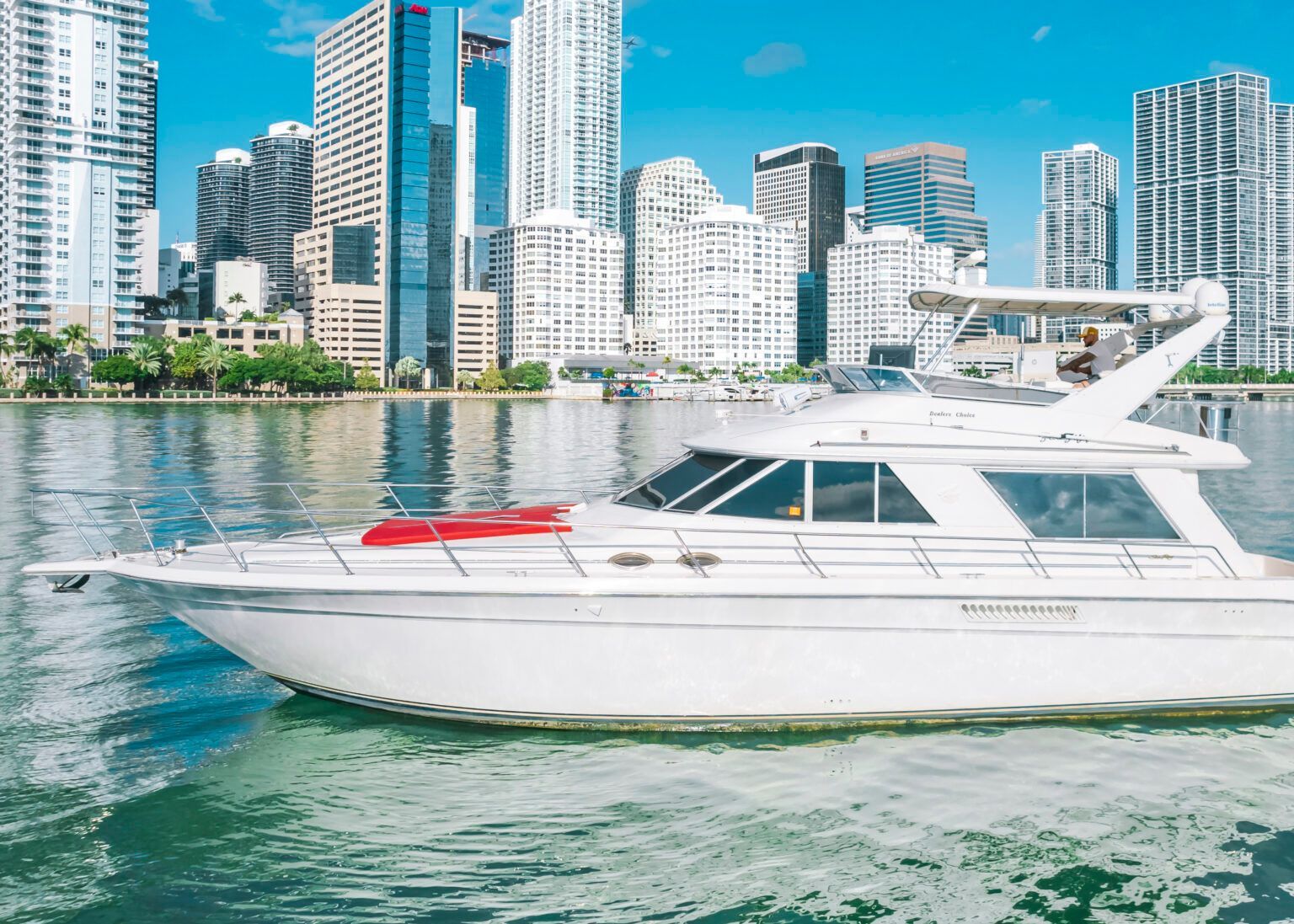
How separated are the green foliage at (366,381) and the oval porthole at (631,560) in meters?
155

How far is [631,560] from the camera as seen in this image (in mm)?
7902

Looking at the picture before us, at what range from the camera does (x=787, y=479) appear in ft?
27.5

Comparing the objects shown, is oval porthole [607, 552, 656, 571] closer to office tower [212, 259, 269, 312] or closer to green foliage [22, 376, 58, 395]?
green foliage [22, 376, 58, 395]

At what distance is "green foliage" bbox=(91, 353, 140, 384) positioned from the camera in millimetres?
112188

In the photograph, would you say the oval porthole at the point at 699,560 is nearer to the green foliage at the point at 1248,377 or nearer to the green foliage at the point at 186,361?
the green foliage at the point at 186,361

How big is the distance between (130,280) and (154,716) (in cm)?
13565

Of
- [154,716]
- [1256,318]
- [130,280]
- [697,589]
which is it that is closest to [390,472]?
[154,716]

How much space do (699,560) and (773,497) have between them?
92cm

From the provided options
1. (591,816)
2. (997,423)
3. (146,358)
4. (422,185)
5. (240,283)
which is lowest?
(591,816)

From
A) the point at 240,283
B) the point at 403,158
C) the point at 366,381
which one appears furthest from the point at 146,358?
the point at 240,283

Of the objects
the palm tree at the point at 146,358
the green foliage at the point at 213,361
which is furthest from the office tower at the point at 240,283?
the green foliage at the point at 213,361

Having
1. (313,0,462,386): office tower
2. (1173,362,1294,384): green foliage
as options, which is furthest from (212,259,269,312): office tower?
(1173,362,1294,384): green foliage

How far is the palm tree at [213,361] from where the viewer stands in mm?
118375

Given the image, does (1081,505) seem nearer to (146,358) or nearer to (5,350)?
(146,358)
